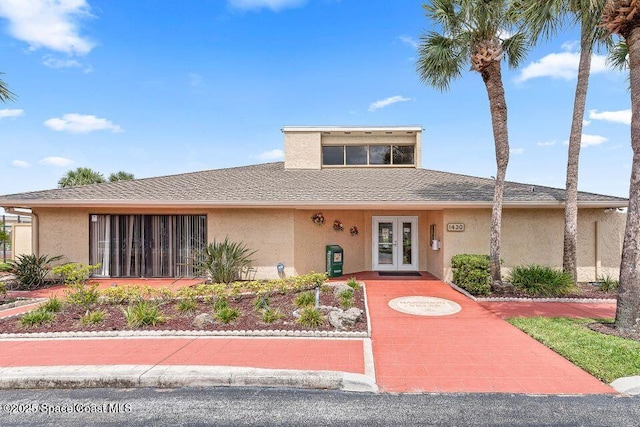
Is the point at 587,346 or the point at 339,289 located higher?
the point at 339,289

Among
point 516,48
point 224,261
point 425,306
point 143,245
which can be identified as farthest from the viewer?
point 143,245

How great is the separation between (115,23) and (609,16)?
1415 cm

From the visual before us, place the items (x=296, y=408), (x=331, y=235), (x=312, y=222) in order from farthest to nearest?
(x=331, y=235)
(x=312, y=222)
(x=296, y=408)

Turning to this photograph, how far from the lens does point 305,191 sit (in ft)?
36.9

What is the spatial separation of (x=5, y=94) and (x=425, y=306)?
13.3m

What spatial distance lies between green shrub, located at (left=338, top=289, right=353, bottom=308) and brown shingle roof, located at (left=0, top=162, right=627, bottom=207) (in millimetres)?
2994

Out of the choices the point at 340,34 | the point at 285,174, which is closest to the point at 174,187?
the point at 285,174

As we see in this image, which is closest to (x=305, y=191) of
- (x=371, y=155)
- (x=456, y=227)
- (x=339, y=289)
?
(x=339, y=289)

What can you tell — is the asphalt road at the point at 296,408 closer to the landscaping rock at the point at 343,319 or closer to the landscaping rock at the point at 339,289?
the landscaping rock at the point at 343,319

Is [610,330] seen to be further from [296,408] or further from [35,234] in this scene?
[35,234]

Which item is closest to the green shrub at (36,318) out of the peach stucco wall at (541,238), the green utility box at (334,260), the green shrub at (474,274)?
the green utility box at (334,260)

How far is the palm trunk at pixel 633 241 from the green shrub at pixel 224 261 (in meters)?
9.55

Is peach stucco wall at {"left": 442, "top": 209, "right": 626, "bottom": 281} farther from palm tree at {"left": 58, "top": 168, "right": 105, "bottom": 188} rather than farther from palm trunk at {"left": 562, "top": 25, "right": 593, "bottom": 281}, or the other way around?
palm tree at {"left": 58, "top": 168, "right": 105, "bottom": 188}

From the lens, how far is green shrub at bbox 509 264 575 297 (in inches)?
346
